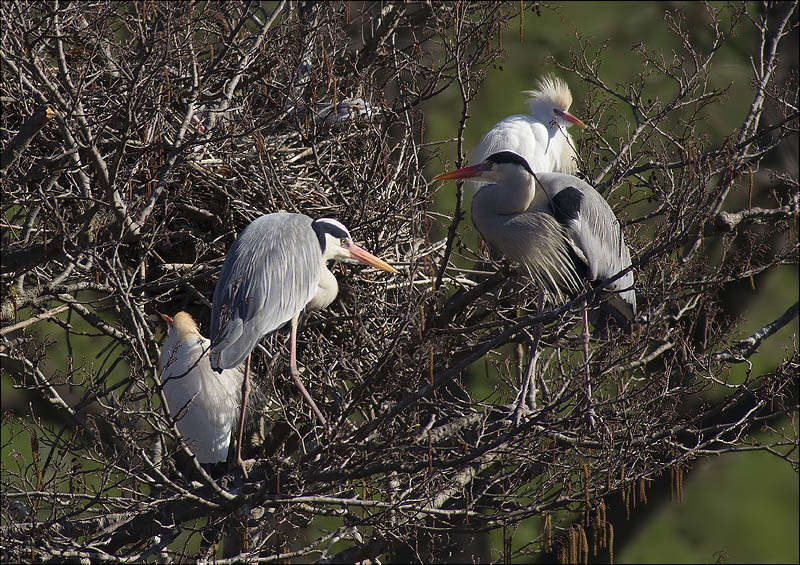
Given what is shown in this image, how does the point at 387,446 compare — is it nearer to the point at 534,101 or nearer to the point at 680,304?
the point at 680,304

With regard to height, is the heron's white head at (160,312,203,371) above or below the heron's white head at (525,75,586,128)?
below

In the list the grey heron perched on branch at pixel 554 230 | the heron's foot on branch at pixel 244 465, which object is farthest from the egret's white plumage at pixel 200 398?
the grey heron perched on branch at pixel 554 230

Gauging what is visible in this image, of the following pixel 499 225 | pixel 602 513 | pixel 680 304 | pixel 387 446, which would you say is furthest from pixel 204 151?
pixel 680 304

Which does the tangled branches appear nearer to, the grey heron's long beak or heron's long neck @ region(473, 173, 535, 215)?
the grey heron's long beak

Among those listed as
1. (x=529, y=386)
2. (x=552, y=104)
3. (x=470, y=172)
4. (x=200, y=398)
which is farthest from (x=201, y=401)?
(x=552, y=104)

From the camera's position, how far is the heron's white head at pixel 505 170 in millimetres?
4039

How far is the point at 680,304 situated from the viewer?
186 inches

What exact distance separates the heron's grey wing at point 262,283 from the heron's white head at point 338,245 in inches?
1.5

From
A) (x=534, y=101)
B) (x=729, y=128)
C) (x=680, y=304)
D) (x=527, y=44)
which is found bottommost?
(x=680, y=304)

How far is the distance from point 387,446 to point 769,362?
6440 mm

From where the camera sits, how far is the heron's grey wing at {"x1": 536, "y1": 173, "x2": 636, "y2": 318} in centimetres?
399

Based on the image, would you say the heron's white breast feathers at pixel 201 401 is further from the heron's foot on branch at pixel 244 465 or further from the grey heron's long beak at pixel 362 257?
the grey heron's long beak at pixel 362 257

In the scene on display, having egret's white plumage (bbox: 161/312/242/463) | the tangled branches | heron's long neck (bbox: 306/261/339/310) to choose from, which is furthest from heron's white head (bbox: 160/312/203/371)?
heron's long neck (bbox: 306/261/339/310)

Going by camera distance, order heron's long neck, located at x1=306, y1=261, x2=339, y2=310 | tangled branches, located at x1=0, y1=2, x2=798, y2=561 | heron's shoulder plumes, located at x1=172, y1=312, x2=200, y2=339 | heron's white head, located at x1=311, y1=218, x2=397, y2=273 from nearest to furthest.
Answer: tangled branches, located at x1=0, y1=2, x2=798, y2=561 → heron's white head, located at x1=311, y1=218, x2=397, y2=273 → heron's long neck, located at x1=306, y1=261, x2=339, y2=310 → heron's shoulder plumes, located at x1=172, y1=312, x2=200, y2=339
